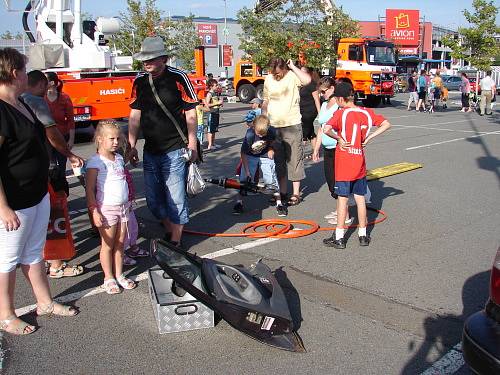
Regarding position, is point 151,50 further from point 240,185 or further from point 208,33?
point 208,33

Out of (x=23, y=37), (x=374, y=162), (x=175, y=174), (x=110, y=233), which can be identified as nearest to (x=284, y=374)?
(x=110, y=233)

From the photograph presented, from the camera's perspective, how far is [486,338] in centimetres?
266

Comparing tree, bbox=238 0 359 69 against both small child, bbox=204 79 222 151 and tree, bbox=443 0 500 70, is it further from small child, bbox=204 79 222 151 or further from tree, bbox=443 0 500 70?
small child, bbox=204 79 222 151

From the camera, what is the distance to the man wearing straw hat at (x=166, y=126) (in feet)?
16.1

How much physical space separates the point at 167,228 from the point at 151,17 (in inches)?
1010

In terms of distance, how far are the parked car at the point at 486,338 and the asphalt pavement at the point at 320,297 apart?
25.6 inches

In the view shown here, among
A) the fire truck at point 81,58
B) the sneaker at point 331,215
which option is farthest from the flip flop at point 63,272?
the fire truck at point 81,58

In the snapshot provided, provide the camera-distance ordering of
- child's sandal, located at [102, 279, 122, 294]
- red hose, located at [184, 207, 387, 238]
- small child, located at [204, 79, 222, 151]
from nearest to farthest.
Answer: child's sandal, located at [102, 279, 122, 294] < red hose, located at [184, 207, 387, 238] < small child, located at [204, 79, 222, 151]

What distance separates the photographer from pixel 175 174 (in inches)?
197

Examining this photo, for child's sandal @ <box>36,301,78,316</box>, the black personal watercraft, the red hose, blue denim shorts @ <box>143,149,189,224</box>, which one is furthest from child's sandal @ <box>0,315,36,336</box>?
the red hose

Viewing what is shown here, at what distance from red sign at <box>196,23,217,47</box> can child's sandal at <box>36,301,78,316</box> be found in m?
53.1

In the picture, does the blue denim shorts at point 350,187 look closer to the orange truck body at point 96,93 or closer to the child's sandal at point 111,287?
the child's sandal at point 111,287

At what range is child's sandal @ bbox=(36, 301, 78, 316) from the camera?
399 centimetres

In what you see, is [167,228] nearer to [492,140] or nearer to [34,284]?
[34,284]
